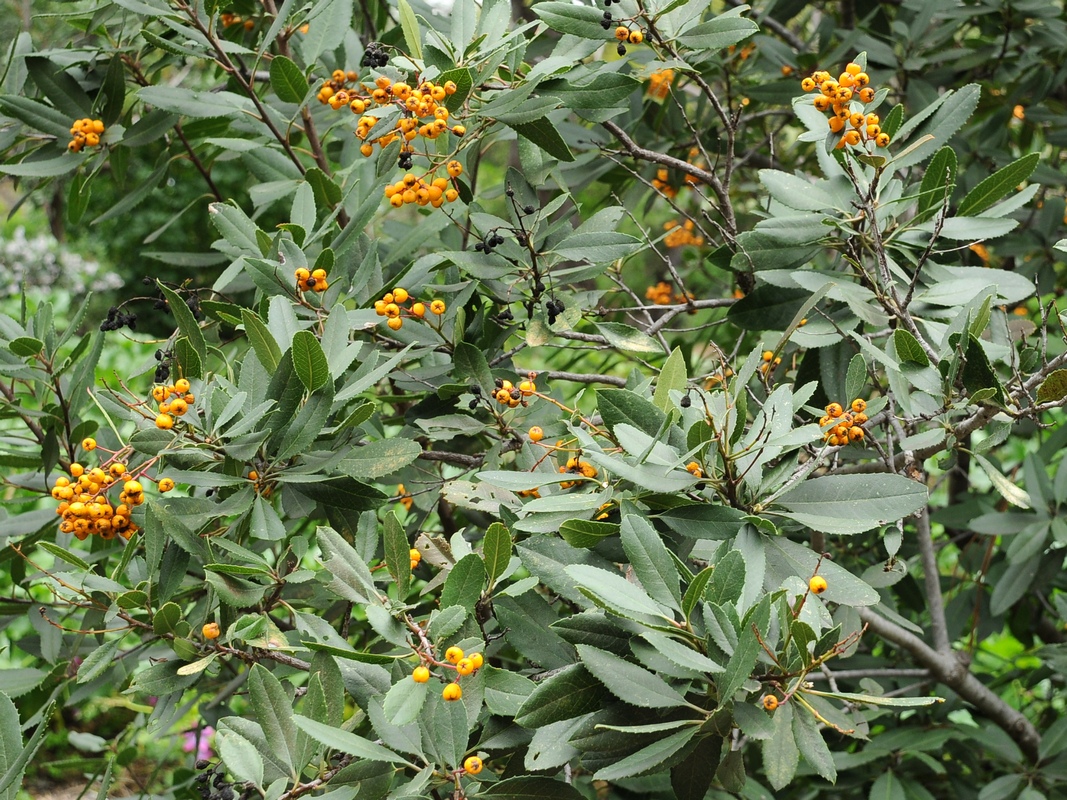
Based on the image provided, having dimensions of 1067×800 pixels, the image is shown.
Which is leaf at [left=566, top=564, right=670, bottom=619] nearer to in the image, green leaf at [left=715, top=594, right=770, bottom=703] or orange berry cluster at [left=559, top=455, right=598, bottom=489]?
green leaf at [left=715, top=594, right=770, bottom=703]

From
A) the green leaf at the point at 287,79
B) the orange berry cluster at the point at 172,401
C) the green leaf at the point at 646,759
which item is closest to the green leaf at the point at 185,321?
the orange berry cluster at the point at 172,401

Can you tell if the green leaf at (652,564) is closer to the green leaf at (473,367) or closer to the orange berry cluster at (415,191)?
the green leaf at (473,367)

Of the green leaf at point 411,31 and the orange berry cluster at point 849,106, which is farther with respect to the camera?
the green leaf at point 411,31

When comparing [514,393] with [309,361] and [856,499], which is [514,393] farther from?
[856,499]

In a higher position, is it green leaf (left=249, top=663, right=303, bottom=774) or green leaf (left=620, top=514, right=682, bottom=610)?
green leaf (left=620, top=514, right=682, bottom=610)

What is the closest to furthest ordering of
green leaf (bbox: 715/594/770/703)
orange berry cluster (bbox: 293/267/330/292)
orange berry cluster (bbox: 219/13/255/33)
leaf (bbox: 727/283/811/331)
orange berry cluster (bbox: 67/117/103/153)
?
green leaf (bbox: 715/594/770/703), orange berry cluster (bbox: 293/267/330/292), leaf (bbox: 727/283/811/331), orange berry cluster (bbox: 67/117/103/153), orange berry cluster (bbox: 219/13/255/33)

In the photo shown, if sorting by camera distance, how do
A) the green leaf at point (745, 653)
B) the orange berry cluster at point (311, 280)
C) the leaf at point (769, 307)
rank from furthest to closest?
the leaf at point (769, 307) < the orange berry cluster at point (311, 280) < the green leaf at point (745, 653)

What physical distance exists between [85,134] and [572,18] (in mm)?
1092

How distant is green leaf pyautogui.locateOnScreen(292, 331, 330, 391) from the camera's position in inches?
47.1

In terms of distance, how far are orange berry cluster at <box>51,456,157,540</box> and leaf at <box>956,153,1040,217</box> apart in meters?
1.39

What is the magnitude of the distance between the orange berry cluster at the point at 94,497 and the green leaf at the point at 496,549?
0.46m

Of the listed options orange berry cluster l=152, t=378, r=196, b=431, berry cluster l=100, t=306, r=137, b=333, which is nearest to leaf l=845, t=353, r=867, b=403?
orange berry cluster l=152, t=378, r=196, b=431

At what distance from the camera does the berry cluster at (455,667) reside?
1009mm

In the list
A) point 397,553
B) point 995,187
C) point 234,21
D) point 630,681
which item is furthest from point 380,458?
point 234,21
